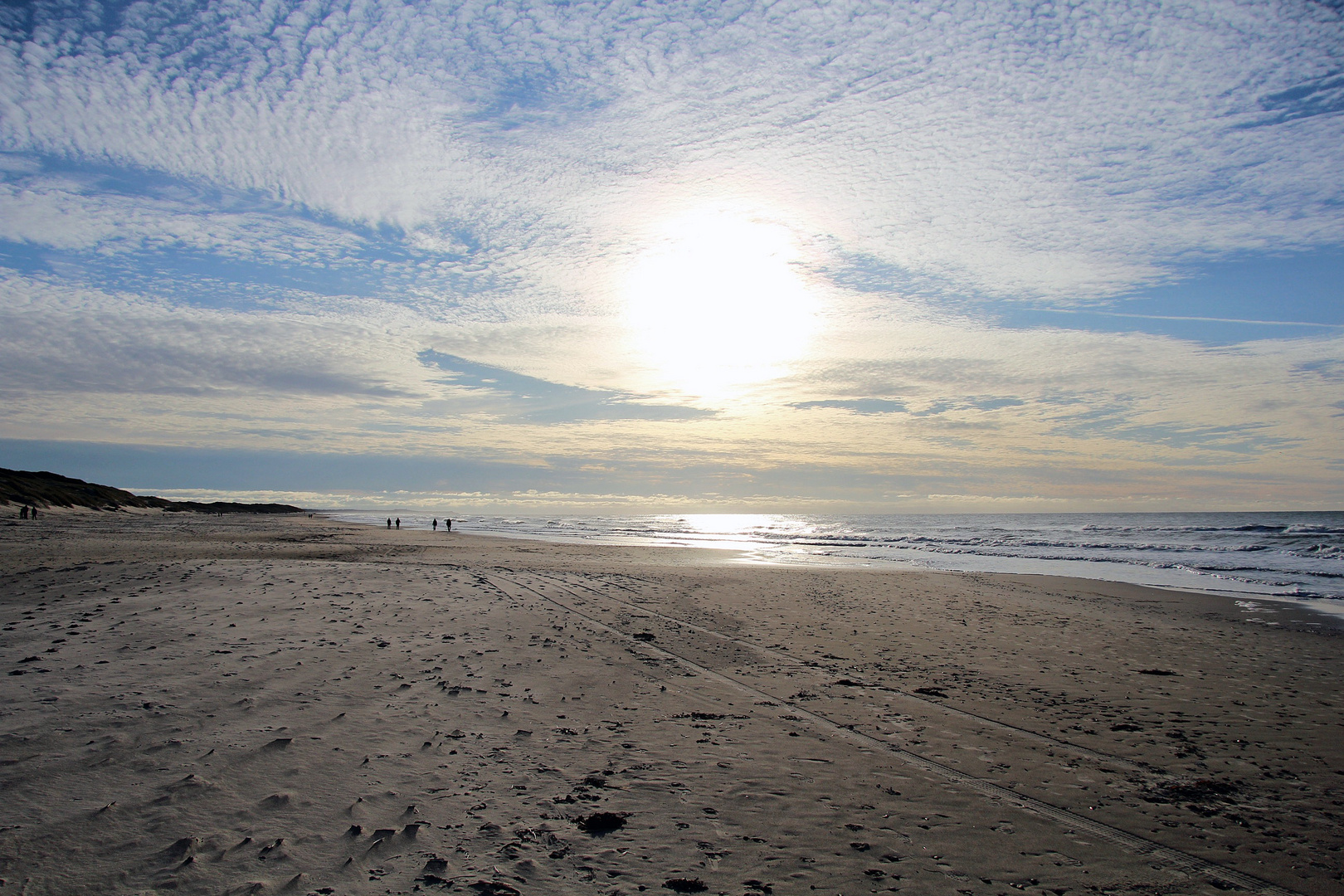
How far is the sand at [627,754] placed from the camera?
16.4ft

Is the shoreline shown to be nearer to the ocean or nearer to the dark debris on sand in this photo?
the ocean

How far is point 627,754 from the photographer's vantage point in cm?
722

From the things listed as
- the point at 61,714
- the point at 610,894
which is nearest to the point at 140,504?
the point at 61,714

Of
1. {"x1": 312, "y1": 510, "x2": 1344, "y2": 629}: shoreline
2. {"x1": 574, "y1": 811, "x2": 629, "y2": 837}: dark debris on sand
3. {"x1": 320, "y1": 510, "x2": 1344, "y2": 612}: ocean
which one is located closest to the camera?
{"x1": 574, "y1": 811, "x2": 629, "y2": 837}: dark debris on sand

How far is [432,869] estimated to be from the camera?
4762 millimetres

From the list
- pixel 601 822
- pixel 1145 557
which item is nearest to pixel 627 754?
pixel 601 822

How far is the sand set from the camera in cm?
501

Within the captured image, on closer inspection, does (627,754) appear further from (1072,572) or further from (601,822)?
(1072,572)

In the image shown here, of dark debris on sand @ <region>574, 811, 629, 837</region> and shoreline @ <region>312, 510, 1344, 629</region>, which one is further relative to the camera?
shoreline @ <region>312, 510, 1344, 629</region>

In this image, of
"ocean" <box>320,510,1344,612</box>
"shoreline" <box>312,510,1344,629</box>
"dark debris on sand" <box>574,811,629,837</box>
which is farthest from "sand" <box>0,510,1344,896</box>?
"ocean" <box>320,510,1344,612</box>

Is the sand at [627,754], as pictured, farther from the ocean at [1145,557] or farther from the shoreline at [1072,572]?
the ocean at [1145,557]

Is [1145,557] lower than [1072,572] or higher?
higher

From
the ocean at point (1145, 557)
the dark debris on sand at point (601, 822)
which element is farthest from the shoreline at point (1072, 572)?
the dark debris on sand at point (601, 822)

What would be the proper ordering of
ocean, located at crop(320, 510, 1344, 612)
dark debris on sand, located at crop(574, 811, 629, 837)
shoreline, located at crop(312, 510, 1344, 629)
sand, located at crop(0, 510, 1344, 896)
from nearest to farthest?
sand, located at crop(0, 510, 1344, 896) < dark debris on sand, located at crop(574, 811, 629, 837) < shoreline, located at crop(312, 510, 1344, 629) < ocean, located at crop(320, 510, 1344, 612)
